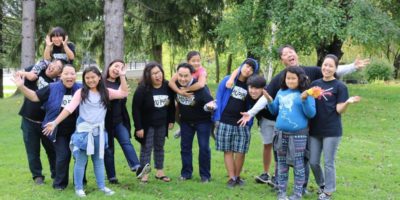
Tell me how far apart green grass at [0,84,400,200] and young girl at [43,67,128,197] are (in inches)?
16.6

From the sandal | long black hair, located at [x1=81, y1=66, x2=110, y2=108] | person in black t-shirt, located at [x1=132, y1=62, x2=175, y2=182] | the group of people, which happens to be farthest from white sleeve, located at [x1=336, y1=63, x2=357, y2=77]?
long black hair, located at [x1=81, y1=66, x2=110, y2=108]

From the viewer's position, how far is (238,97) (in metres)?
6.13

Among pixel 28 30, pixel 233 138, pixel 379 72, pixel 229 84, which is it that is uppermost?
pixel 28 30

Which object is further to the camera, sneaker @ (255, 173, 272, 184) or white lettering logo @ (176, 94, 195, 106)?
sneaker @ (255, 173, 272, 184)

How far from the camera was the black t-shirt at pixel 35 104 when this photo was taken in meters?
5.98

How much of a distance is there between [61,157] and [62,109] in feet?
1.91

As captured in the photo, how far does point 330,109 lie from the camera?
5426mm

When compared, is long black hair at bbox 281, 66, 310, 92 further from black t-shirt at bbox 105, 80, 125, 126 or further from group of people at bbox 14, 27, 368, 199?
black t-shirt at bbox 105, 80, 125, 126

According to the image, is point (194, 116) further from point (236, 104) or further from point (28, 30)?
point (28, 30)

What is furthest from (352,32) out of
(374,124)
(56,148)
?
(56,148)

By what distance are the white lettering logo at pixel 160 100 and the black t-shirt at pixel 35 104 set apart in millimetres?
1309

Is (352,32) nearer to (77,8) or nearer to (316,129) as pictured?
Result: (316,129)

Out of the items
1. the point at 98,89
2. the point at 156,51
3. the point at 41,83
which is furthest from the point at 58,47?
the point at 156,51

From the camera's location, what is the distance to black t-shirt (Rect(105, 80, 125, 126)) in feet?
19.9
